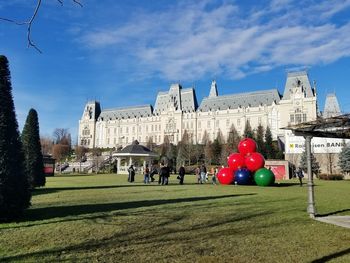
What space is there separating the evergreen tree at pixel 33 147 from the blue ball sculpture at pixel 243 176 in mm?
14114

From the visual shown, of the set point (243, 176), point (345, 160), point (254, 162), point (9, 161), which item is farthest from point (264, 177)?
point (345, 160)

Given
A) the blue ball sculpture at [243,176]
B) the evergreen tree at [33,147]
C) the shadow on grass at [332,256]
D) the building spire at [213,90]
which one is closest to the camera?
the shadow on grass at [332,256]

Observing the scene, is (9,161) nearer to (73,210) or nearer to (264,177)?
(73,210)

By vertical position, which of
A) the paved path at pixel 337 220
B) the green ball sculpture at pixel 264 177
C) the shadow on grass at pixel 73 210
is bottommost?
the paved path at pixel 337 220

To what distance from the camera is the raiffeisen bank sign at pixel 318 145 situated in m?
58.8

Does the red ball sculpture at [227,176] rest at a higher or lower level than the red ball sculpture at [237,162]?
lower

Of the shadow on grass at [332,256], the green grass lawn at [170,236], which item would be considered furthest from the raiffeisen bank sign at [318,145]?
the shadow on grass at [332,256]

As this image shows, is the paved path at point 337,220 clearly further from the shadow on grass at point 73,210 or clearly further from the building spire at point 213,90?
the building spire at point 213,90

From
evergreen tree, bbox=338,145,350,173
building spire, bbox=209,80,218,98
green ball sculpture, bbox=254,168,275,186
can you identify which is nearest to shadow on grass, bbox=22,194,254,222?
green ball sculpture, bbox=254,168,275,186

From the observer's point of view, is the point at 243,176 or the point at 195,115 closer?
the point at 243,176

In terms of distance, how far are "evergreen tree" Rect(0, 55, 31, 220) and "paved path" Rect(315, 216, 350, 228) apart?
8.51 meters

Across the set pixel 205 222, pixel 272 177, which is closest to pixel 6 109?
pixel 205 222

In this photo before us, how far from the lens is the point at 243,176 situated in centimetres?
2684

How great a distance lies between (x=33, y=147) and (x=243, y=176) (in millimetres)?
15216
